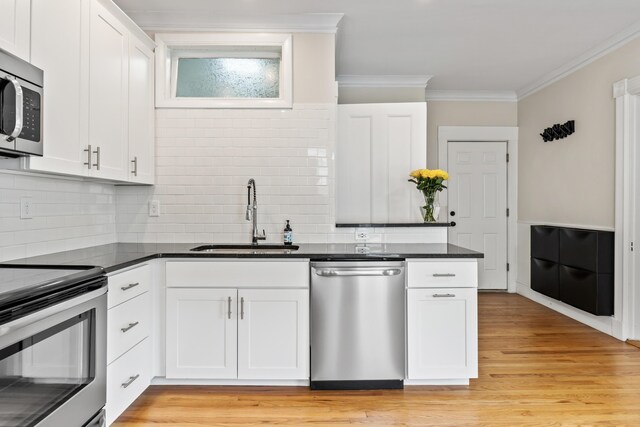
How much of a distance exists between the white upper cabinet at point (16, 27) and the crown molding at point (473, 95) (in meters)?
4.44

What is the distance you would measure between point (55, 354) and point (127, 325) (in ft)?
2.24

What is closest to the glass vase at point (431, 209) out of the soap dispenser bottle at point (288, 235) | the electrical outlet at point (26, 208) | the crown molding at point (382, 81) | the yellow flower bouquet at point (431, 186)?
the yellow flower bouquet at point (431, 186)

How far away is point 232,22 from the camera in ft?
10.3

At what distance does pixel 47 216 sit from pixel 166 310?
33.3 inches

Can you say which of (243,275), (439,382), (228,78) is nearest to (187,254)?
(243,275)

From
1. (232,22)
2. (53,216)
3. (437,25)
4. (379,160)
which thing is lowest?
(53,216)

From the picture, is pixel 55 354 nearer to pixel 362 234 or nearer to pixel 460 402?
pixel 362 234

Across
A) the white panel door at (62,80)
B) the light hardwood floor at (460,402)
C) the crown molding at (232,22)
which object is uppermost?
the crown molding at (232,22)

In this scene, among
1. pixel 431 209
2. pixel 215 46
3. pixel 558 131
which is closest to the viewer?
pixel 215 46

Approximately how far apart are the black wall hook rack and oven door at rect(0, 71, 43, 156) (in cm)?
452

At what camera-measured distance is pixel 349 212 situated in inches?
169

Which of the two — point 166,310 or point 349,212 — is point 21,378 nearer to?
point 166,310

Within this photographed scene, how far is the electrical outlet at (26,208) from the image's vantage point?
2.22 m

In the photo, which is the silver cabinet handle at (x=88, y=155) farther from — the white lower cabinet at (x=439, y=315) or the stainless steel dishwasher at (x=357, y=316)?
the white lower cabinet at (x=439, y=315)
